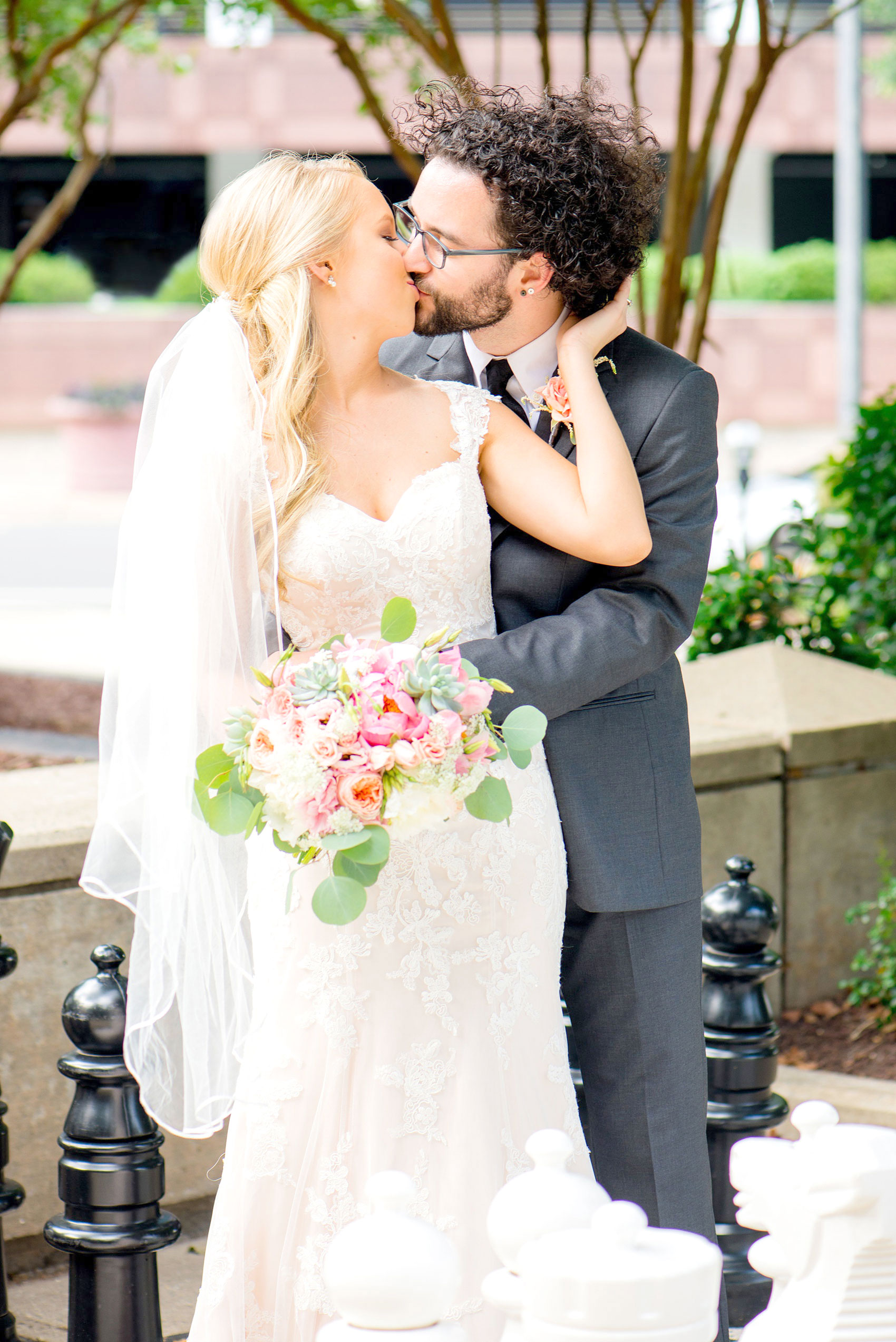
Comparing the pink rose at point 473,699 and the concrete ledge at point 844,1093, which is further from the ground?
the pink rose at point 473,699

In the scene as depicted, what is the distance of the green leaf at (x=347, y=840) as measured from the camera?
233 cm

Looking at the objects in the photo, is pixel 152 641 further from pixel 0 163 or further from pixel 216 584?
pixel 0 163

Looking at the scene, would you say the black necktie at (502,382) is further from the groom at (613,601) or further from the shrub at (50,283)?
the shrub at (50,283)

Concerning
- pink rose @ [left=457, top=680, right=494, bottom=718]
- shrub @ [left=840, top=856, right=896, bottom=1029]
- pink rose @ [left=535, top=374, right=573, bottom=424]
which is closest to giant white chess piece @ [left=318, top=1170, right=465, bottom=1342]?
pink rose @ [left=457, top=680, right=494, bottom=718]

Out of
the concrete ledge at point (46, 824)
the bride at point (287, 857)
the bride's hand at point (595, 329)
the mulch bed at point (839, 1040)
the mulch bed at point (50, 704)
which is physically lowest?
the mulch bed at point (839, 1040)

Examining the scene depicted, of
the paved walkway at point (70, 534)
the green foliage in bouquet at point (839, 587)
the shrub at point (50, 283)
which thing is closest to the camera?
the green foliage in bouquet at point (839, 587)

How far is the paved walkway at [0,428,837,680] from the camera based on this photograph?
925cm

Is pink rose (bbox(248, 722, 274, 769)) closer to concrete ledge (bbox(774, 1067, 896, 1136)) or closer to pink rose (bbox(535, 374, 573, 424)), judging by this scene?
pink rose (bbox(535, 374, 573, 424))

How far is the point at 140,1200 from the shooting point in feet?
10.2

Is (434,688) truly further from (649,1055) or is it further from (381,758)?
(649,1055)

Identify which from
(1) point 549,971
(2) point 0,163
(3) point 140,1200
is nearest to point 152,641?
(1) point 549,971

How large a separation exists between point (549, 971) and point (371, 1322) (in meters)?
1.43

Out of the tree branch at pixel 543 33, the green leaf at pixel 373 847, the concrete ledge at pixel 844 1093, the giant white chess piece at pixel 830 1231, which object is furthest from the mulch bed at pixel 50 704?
the giant white chess piece at pixel 830 1231

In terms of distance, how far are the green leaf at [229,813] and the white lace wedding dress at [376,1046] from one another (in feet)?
1.06
